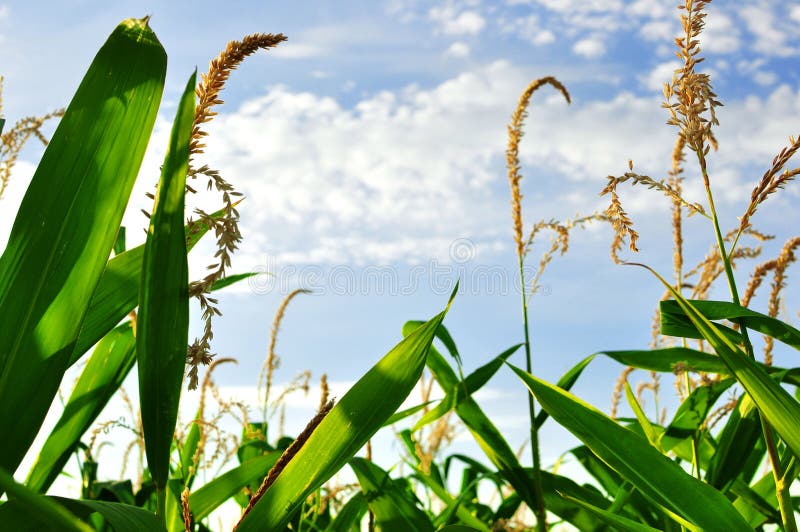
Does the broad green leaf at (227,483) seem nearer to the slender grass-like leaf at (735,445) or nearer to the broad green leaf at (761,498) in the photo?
the slender grass-like leaf at (735,445)

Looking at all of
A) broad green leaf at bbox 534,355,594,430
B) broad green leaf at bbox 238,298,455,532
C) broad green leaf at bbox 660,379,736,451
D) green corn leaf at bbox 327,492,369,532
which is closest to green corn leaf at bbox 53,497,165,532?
broad green leaf at bbox 238,298,455,532

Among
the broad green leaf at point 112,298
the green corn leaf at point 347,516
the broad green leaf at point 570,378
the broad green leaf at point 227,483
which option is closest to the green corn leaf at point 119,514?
the broad green leaf at point 112,298

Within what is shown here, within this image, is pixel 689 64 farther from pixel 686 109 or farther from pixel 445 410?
pixel 445 410

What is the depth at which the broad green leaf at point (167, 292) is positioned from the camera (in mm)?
844

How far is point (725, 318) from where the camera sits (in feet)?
3.67

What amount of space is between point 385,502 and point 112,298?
0.84 metres

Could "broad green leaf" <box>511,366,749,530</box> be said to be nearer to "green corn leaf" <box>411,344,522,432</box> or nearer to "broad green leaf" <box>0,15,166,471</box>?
"green corn leaf" <box>411,344,522,432</box>

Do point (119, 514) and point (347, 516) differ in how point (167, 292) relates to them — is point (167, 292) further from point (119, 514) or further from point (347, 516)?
point (347, 516)

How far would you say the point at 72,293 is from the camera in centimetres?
91

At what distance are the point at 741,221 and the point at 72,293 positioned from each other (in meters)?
1.02

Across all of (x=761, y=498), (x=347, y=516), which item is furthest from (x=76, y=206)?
(x=761, y=498)

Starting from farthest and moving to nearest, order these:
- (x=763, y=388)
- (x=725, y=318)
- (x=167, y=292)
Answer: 1. (x=725, y=318)
2. (x=763, y=388)
3. (x=167, y=292)

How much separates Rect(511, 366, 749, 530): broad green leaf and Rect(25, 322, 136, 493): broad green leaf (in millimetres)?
757

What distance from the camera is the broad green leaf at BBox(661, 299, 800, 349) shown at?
3.65 feet
